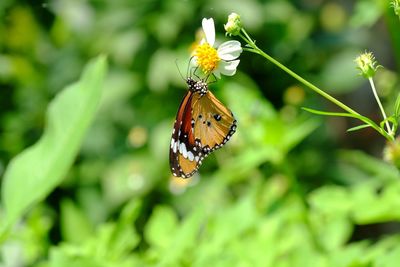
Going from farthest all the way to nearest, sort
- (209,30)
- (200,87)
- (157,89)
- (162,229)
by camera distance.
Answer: (157,89), (162,229), (200,87), (209,30)

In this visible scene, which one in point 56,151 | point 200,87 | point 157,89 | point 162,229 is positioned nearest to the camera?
point 200,87

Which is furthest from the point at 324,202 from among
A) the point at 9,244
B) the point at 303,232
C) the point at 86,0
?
the point at 86,0

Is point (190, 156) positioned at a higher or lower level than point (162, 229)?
lower

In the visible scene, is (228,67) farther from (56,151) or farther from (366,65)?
(56,151)

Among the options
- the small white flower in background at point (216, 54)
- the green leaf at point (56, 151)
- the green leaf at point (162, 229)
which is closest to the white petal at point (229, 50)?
the small white flower in background at point (216, 54)

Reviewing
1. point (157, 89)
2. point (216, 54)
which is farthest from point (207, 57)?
point (157, 89)
